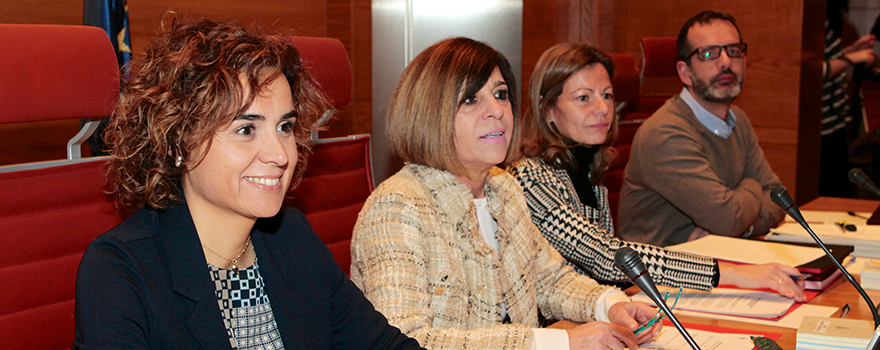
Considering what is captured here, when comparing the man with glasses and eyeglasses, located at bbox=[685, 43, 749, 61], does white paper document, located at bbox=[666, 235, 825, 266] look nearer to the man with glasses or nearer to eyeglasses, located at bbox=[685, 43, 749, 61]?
the man with glasses

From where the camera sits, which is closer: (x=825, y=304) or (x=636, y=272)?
(x=636, y=272)

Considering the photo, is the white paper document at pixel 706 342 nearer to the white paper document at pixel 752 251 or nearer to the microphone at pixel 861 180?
the white paper document at pixel 752 251

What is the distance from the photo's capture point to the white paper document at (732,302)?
157cm

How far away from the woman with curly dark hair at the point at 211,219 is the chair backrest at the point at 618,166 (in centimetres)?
200

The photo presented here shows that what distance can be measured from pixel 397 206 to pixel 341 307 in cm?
25

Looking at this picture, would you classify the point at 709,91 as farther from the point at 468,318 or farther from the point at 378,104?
the point at 468,318

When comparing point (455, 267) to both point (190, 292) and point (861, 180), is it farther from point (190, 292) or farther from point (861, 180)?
point (861, 180)

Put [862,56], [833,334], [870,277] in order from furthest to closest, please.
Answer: [862,56] → [870,277] → [833,334]

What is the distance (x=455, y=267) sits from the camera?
1468mm

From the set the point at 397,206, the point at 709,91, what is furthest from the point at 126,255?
the point at 709,91

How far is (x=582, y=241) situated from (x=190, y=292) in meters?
1.08

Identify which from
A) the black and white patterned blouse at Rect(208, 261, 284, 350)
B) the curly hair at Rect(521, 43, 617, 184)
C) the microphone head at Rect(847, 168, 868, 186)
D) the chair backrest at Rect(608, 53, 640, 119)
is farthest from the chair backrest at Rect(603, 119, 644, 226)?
the black and white patterned blouse at Rect(208, 261, 284, 350)

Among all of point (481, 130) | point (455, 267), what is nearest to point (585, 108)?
point (481, 130)

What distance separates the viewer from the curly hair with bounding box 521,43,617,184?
7.23 feet
